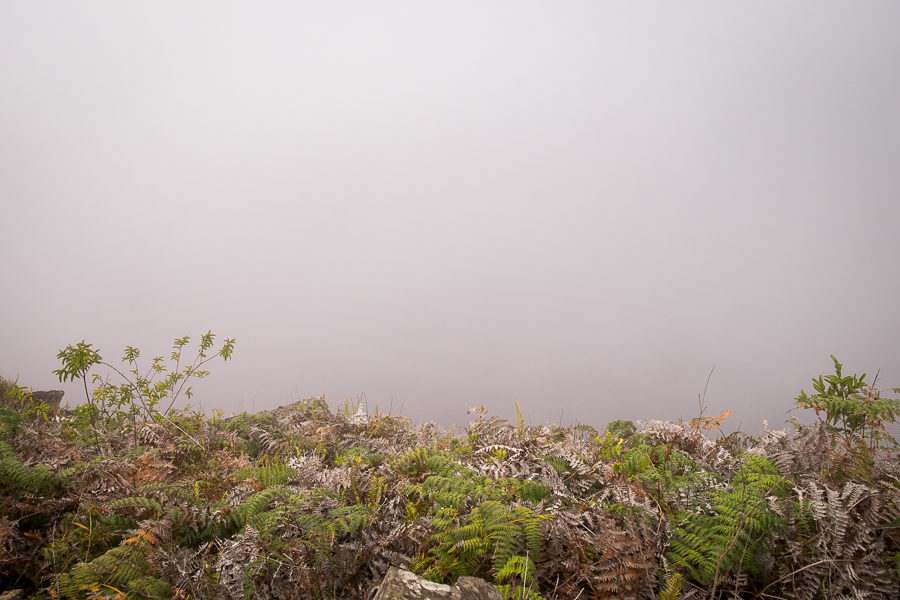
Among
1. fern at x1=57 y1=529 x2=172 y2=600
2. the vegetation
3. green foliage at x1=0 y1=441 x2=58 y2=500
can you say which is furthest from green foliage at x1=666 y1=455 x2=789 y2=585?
green foliage at x1=0 y1=441 x2=58 y2=500

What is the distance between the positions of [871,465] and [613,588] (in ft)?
8.07

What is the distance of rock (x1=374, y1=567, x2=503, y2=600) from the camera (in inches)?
94.0

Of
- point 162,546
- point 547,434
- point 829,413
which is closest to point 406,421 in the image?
point 547,434

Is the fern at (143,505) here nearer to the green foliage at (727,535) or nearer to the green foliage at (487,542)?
the green foliage at (487,542)

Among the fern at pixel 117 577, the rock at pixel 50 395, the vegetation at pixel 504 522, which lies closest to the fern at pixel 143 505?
the vegetation at pixel 504 522

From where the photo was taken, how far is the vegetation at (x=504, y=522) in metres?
2.75

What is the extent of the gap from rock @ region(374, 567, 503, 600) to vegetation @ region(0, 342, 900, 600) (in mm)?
202

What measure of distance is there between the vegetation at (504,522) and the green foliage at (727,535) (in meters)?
0.01

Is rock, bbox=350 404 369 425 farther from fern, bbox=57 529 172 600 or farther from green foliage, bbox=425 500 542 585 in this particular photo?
green foliage, bbox=425 500 542 585

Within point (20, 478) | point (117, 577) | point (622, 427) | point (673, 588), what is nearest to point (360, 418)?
point (20, 478)

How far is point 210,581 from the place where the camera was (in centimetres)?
307

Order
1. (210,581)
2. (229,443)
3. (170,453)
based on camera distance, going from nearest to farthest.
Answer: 1. (210,581)
2. (170,453)
3. (229,443)

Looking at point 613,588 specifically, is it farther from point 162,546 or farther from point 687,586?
point 162,546

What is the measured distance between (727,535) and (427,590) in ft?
6.53
